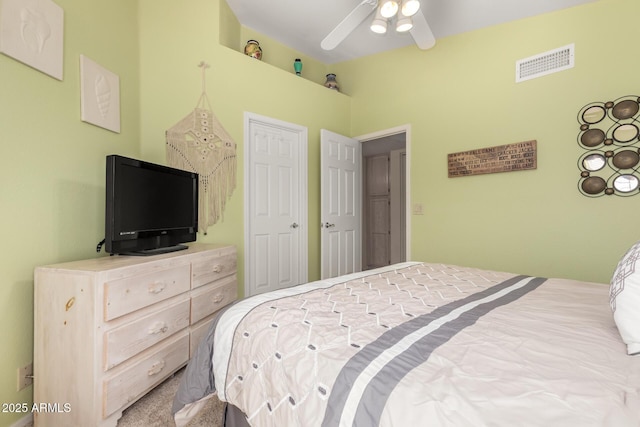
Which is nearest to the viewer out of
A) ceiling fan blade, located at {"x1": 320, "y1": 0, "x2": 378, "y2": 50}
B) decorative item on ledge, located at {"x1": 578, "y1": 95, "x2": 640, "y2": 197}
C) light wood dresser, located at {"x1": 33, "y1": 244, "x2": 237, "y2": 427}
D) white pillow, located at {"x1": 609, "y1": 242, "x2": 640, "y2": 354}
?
white pillow, located at {"x1": 609, "y1": 242, "x2": 640, "y2": 354}

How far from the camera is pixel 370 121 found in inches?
147

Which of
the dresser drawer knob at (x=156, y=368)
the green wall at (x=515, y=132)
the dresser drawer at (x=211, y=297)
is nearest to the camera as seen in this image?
the dresser drawer knob at (x=156, y=368)

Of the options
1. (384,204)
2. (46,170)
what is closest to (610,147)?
(384,204)

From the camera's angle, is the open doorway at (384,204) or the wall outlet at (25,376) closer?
the wall outlet at (25,376)

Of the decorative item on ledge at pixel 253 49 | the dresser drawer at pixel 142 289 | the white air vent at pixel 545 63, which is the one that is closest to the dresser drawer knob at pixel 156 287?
the dresser drawer at pixel 142 289

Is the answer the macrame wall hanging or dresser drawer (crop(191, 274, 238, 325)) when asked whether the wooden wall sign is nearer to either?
the macrame wall hanging

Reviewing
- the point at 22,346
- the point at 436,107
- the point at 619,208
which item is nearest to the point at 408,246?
the point at 436,107

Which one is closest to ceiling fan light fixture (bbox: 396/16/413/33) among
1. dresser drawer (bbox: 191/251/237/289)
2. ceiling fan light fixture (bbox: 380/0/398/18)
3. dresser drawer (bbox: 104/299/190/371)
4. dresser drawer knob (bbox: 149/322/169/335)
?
ceiling fan light fixture (bbox: 380/0/398/18)

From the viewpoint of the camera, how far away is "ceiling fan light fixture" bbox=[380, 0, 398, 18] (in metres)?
1.93

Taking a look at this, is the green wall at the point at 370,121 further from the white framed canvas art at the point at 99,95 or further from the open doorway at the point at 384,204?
the open doorway at the point at 384,204

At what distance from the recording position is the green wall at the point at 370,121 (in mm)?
1589

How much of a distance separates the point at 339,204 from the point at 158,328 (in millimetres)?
2340

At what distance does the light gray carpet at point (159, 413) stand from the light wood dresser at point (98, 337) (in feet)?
0.26

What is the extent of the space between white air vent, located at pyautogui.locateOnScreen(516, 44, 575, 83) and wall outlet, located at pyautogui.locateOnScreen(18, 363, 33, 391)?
12.9ft
